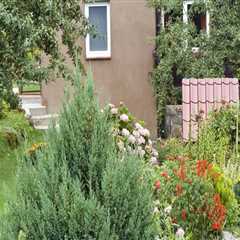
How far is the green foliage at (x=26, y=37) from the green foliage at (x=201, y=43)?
4.42 meters

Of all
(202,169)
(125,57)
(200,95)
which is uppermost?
(125,57)

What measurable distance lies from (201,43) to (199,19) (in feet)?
5.11

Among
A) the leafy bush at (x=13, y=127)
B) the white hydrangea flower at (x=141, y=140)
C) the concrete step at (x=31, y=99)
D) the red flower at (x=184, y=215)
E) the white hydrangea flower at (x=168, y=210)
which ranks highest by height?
the white hydrangea flower at (x=141, y=140)

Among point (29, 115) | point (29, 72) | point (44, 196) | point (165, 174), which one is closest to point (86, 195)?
point (44, 196)

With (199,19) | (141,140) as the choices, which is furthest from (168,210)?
(199,19)

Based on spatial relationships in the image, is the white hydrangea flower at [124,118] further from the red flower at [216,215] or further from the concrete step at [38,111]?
the concrete step at [38,111]

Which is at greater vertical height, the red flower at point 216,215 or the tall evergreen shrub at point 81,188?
the tall evergreen shrub at point 81,188

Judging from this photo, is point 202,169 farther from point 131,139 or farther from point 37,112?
point 37,112

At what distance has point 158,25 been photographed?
15.3 m

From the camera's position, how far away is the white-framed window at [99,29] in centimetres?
1550

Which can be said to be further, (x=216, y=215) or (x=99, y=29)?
(x=99, y=29)

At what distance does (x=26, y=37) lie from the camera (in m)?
8.54

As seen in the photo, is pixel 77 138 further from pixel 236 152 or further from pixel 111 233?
pixel 236 152

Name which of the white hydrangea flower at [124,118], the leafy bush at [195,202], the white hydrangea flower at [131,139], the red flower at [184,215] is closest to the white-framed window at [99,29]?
the white hydrangea flower at [124,118]
